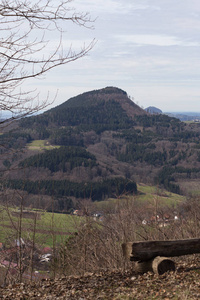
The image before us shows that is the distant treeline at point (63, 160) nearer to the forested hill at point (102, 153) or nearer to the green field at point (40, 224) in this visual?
the forested hill at point (102, 153)

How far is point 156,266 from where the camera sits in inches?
249

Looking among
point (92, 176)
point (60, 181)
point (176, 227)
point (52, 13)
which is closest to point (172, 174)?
point (92, 176)

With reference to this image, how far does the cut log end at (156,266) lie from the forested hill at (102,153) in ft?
216

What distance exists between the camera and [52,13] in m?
5.09

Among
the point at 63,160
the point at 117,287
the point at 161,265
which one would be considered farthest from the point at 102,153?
the point at 117,287

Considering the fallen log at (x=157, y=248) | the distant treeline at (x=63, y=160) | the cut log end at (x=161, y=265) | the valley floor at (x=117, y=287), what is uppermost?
the fallen log at (x=157, y=248)

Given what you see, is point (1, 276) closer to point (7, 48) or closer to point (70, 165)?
point (7, 48)

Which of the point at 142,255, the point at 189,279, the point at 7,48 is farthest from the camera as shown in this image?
the point at 142,255

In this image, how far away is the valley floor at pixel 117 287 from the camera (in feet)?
17.6

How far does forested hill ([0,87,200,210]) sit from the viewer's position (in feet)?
308

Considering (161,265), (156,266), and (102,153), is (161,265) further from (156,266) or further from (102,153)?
(102,153)

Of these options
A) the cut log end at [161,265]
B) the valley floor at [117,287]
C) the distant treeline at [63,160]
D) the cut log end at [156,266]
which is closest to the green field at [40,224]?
the valley floor at [117,287]

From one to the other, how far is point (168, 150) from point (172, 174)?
33.4 meters

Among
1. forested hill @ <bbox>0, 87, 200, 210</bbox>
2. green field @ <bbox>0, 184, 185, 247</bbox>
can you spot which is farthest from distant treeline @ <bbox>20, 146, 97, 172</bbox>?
green field @ <bbox>0, 184, 185, 247</bbox>
